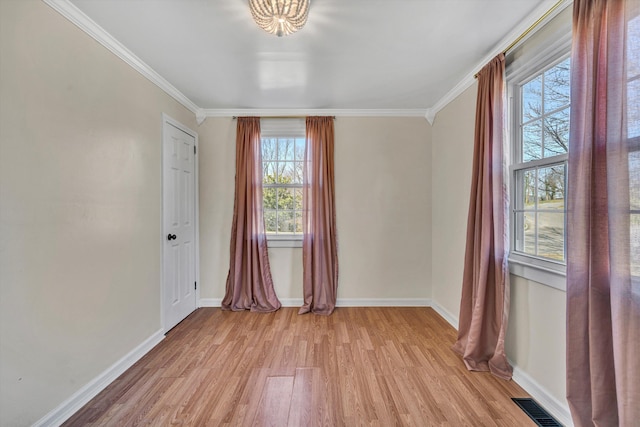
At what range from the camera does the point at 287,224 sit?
3.46 meters

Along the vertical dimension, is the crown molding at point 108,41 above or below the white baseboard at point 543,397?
above

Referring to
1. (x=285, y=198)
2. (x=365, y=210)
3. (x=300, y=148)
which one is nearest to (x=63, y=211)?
(x=285, y=198)

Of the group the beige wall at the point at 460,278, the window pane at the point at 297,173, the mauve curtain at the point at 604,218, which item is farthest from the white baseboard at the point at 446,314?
the window pane at the point at 297,173

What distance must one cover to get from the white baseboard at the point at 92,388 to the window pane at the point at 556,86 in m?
3.57

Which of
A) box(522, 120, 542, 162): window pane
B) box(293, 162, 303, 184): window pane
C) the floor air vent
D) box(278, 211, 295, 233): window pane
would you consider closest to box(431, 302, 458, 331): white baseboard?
the floor air vent

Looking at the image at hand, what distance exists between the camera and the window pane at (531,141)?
179 centimetres

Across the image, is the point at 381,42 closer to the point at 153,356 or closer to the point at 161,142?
the point at 161,142

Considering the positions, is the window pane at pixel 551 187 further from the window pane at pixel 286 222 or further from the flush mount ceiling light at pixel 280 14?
the window pane at pixel 286 222

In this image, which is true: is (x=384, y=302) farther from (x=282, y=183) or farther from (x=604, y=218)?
(x=604, y=218)

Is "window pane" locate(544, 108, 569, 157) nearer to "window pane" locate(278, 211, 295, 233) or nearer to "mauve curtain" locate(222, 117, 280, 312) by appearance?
"window pane" locate(278, 211, 295, 233)

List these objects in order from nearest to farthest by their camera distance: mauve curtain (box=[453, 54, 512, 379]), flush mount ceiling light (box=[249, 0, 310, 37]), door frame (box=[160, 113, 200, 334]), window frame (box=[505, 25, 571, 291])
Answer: flush mount ceiling light (box=[249, 0, 310, 37]) → window frame (box=[505, 25, 571, 291]) → mauve curtain (box=[453, 54, 512, 379]) → door frame (box=[160, 113, 200, 334])

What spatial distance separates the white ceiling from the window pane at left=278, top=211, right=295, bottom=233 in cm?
143

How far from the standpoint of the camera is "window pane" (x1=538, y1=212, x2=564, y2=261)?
164 centimetres

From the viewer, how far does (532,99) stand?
6.08ft
